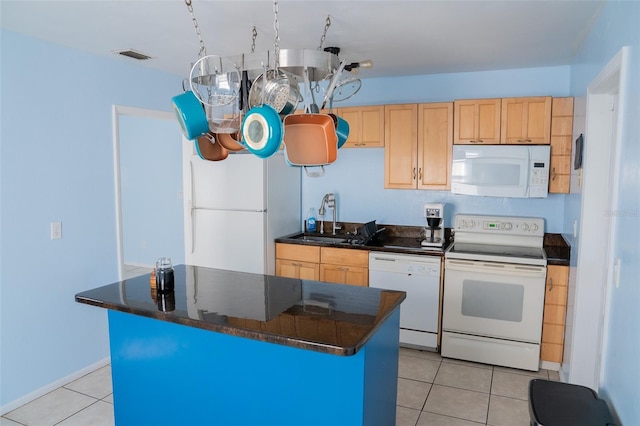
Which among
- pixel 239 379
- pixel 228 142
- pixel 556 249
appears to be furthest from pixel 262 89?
pixel 556 249

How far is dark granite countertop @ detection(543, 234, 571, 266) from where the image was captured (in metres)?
3.38

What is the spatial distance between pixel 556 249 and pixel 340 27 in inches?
103

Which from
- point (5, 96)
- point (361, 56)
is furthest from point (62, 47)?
point (361, 56)

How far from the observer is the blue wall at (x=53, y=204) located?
2.93m

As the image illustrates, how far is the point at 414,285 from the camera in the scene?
377cm

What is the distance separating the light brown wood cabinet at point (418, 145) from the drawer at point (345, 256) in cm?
70

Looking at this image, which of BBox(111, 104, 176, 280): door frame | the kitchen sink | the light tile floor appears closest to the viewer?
the light tile floor

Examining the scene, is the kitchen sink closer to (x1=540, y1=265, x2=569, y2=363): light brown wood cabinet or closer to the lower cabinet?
the lower cabinet

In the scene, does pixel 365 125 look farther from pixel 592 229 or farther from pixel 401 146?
pixel 592 229

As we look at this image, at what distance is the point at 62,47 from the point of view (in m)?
3.21

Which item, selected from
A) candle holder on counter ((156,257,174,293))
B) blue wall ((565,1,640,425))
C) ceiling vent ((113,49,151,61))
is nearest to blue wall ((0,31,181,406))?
ceiling vent ((113,49,151,61))

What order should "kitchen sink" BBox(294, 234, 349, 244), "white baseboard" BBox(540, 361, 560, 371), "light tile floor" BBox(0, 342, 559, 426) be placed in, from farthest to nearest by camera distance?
1. "kitchen sink" BBox(294, 234, 349, 244)
2. "white baseboard" BBox(540, 361, 560, 371)
3. "light tile floor" BBox(0, 342, 559, 426)

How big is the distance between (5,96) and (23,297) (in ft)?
4.43

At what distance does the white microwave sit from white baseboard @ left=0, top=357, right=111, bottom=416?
10.9 ft
